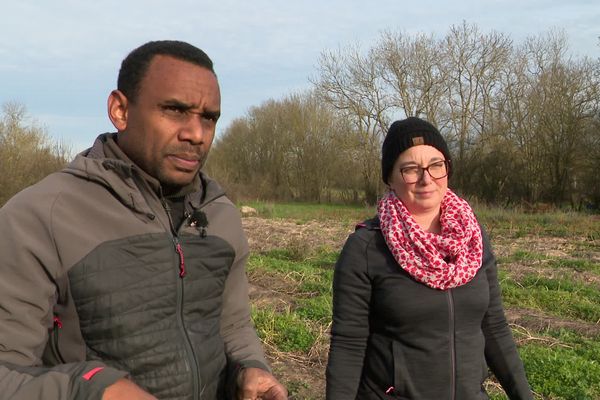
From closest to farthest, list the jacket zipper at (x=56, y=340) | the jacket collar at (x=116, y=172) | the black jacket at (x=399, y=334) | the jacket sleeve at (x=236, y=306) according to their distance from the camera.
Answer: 1. the jacket zipper at (x=56, y=340)
2. the jacket collar at (x=116, y=172)
3. the jacket sleeve at (x=236, y=306)
4. the black jacket at (x=399, y=334)

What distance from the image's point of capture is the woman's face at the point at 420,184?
8.36ft

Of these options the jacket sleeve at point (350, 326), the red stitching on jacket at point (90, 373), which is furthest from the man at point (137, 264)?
the jacket sleeve at point (350, 326)

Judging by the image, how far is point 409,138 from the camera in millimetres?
2555

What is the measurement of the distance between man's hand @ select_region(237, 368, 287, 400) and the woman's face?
3.66 ft

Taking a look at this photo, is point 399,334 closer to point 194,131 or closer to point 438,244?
point 438,244

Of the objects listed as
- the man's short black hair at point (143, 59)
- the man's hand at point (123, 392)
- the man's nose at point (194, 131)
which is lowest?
the man's hand at point (123, 392)

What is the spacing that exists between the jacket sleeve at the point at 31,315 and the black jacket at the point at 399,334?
4.21ft

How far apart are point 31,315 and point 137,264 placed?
13.0 inches

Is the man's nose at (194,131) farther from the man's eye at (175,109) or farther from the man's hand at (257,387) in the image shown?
the man's hand at (257,387)

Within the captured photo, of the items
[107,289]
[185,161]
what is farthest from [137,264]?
[185,161]

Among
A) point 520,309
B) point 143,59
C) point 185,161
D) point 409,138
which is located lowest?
point 520,309

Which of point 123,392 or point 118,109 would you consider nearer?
point 123,392

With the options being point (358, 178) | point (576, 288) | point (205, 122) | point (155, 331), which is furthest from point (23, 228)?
point (358, 178)

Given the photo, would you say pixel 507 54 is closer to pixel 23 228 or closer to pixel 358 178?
pixel 358 178
